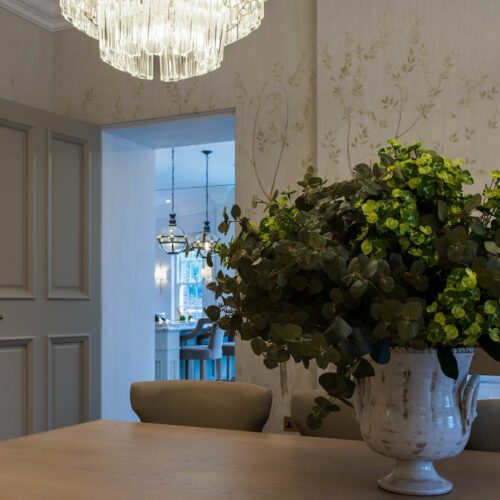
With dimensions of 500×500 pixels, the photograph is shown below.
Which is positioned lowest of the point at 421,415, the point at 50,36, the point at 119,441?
the point at 119,441

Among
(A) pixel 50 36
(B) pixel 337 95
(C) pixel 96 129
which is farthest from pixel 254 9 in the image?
(A) pixel 50 36

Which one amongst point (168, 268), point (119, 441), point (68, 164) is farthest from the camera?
point (168, 268)

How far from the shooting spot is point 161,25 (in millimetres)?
2100

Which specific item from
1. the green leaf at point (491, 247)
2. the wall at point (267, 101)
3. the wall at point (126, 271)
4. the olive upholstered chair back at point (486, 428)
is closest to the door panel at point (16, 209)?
the wall at point (126, 271)

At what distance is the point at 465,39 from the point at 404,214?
2384mm

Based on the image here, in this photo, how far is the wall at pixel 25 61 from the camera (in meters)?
3.79

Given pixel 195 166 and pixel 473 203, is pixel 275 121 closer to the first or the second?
pixel 473 203

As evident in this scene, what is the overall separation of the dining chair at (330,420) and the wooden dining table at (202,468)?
0.23 metres

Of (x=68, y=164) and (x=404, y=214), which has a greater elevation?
(x=68, y=164)

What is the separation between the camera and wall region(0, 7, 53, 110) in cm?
379

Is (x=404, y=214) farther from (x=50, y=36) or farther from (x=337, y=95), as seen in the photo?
(x=50, y=36)

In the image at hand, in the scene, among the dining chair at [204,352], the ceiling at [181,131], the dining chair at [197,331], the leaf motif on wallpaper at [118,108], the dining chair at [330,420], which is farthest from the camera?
the dining chair at [197,331]

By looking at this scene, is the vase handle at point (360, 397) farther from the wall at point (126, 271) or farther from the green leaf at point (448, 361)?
the wall at point (126, 271)

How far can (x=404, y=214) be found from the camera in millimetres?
1000
